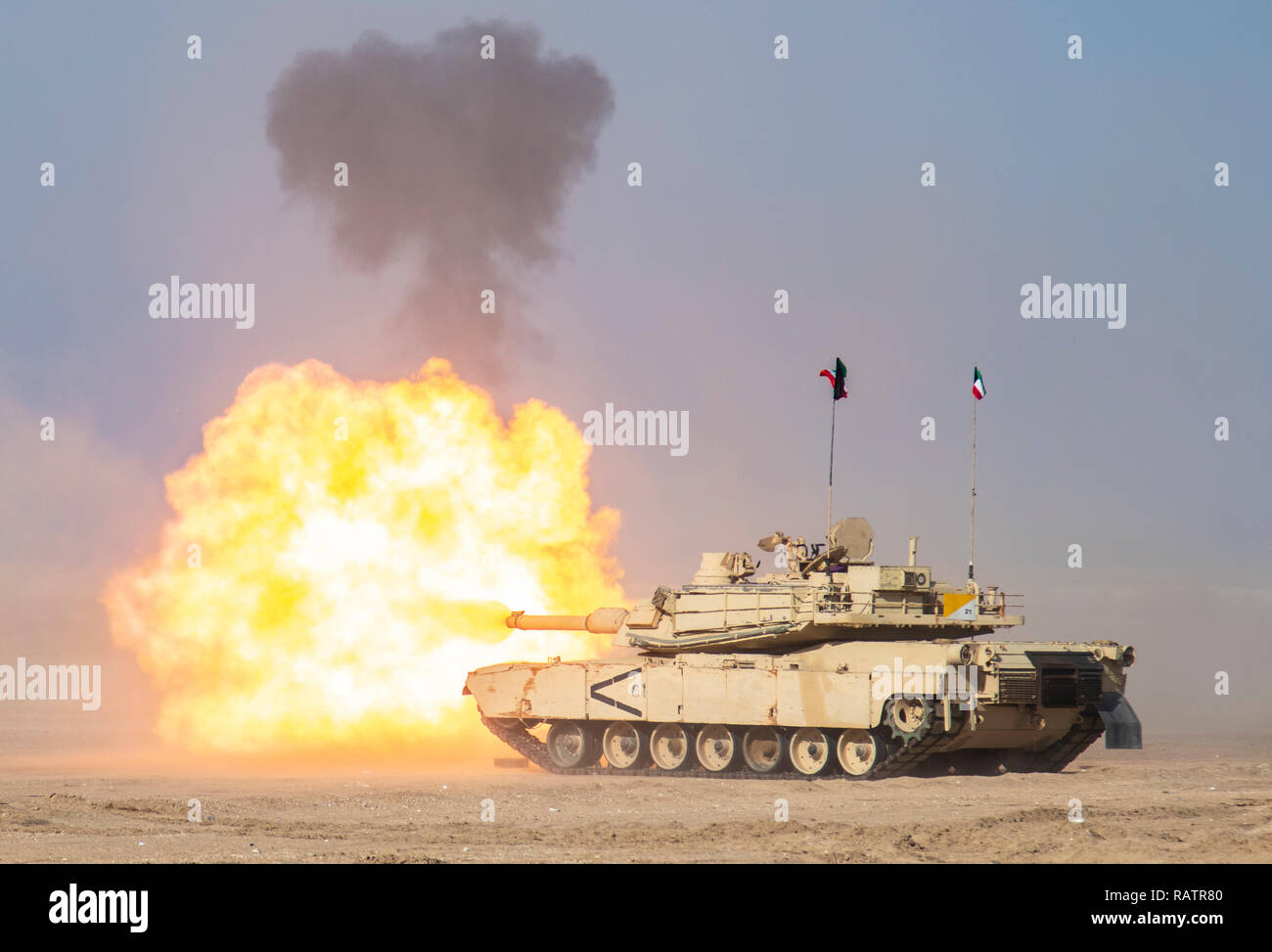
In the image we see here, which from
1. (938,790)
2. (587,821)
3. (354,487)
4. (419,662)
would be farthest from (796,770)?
(354,487)

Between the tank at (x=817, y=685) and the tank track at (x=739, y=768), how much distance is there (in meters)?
0.04

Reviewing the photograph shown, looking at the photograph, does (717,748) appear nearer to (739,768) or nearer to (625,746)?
(739,768)

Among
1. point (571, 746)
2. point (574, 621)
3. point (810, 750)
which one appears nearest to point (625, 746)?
point (571, 746)

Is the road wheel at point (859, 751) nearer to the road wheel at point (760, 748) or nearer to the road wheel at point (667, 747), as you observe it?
the road wheel at point (760, 748)

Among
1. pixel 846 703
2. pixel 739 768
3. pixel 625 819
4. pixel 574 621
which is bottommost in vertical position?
pixel 739 768

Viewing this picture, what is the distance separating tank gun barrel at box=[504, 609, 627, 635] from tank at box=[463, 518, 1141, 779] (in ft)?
0.36

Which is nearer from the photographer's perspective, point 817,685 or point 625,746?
point 817,685

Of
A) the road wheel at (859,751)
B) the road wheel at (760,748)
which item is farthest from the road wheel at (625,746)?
the road wheel at (859,751)

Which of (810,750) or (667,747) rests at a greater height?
(810,750)

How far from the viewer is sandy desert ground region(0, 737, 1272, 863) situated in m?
22.0

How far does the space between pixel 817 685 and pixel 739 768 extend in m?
3.21

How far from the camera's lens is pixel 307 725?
152ft

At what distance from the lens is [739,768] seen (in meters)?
36.7

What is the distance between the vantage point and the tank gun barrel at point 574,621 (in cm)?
4106
